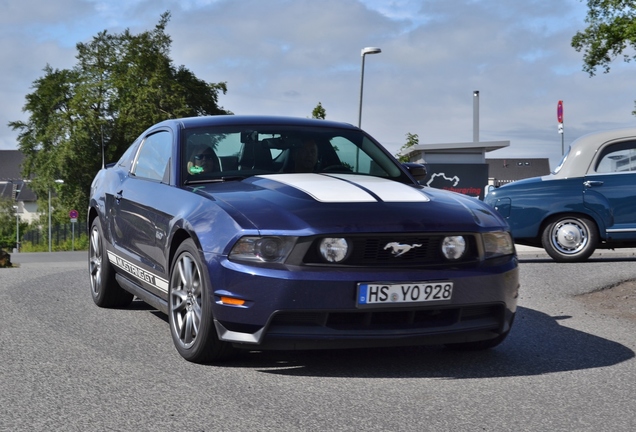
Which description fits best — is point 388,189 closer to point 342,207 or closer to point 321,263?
point 342,207

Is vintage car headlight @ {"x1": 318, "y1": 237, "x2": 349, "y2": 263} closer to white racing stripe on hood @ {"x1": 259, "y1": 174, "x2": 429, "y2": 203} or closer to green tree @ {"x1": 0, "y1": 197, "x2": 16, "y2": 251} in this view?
white racing stripe on hood @ {"x1": 259, "y1": 174, "x2": 429, "y2": 203}

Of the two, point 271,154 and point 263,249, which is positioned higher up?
point 271,154

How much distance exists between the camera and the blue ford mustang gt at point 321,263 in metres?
4.96

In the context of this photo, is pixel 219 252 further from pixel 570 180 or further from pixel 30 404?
pixel 570 180

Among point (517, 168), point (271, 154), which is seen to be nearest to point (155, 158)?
point (271, 154)

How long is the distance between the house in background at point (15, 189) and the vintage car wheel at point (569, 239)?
4458 inches

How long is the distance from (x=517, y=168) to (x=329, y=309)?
4540 inches

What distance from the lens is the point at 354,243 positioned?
197 inches

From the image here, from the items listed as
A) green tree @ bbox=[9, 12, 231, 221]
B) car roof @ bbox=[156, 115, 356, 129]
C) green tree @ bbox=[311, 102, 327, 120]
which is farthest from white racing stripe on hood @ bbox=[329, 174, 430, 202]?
green tree @ bbox=[9, 12, 231, 221]

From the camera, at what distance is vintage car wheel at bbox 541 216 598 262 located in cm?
1313

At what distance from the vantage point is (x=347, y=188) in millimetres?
5605

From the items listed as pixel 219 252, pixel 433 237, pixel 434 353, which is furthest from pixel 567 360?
pixel 219 252

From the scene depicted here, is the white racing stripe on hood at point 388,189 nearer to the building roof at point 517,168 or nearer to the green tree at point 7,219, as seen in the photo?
the green tree at point 7,219

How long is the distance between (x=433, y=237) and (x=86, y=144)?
163ft
